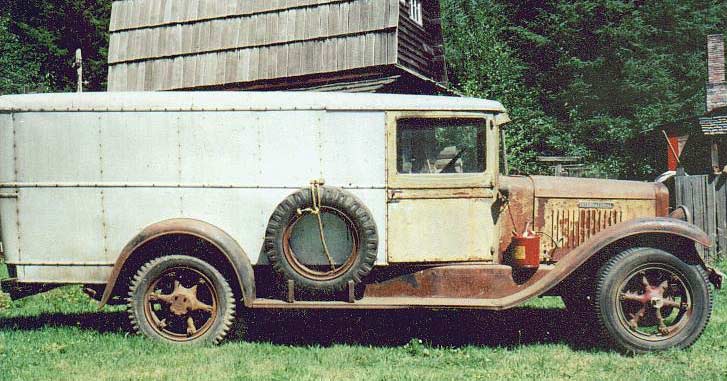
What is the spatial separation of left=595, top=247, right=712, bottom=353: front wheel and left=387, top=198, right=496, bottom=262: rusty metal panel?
114 centimetres

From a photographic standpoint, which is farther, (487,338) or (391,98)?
(487,338)

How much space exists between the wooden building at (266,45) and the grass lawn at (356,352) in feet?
22.3

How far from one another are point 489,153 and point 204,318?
297 centimetres

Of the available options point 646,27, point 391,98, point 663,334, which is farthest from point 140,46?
point 646,27

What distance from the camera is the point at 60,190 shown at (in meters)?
5.60

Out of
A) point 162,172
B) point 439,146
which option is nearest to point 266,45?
point 162,172

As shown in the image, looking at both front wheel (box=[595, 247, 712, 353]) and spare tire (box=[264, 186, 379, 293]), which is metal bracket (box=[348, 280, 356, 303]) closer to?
spare tire (box=[264, 186, 379, 293])

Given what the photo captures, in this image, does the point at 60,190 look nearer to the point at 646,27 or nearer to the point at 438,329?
the point at 438,329

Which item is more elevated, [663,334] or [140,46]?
[140,46]

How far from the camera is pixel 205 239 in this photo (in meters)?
5.38

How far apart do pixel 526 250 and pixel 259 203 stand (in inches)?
92.2

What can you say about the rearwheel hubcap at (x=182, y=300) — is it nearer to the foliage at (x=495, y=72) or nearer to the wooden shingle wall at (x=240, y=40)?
the wooden shingle wall at (x=240, y=40)

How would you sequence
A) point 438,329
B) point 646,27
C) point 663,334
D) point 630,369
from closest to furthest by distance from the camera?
point 630,369 < point 663,334 < point 438,329 < point 646,27

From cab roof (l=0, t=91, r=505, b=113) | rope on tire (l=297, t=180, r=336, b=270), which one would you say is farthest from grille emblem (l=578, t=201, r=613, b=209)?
rope on tire (l=297, t=180, r=336, b=270)
